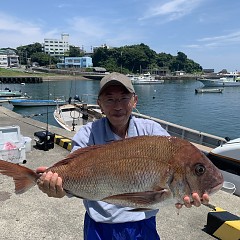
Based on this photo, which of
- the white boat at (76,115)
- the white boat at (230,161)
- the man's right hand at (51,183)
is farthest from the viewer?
the white boat at (76,115)

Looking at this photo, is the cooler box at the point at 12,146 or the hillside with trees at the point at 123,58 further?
the hillside with trees at the point at 123,58

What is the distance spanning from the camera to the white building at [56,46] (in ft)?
547

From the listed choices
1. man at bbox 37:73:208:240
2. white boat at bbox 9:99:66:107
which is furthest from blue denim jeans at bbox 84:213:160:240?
white boat at bbox 9:99:66:107

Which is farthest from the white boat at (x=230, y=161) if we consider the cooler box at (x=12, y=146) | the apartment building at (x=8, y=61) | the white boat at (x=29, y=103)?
the apartment building at (x=8, y=61)

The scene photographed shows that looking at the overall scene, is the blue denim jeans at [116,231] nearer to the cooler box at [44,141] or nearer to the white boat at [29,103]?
the cooler box at [44,141]

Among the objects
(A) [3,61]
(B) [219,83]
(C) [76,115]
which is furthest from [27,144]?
(A) [3,61]

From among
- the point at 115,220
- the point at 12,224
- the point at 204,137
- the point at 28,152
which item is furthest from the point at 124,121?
the point at 204,137

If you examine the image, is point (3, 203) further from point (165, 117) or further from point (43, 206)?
point (165, 117)

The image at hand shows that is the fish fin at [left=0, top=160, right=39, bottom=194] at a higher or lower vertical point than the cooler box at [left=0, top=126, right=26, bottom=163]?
higher

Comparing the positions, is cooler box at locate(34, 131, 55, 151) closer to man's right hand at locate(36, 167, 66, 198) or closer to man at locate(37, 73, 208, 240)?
man at locate(37, 73, 208, 240)

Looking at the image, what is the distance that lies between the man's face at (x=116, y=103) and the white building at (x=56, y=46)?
16759cm

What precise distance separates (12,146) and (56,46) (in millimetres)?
174775

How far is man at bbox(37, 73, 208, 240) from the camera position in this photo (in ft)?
6.90

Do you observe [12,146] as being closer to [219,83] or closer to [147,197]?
[147,197]
